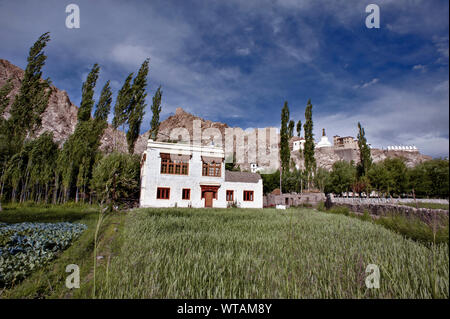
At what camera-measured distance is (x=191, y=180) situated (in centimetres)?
1983

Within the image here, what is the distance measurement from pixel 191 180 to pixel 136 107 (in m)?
13.6

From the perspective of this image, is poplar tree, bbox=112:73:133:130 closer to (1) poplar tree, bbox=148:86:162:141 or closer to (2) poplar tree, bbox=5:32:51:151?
(1) poplar tree, bbox=148:86:162:141

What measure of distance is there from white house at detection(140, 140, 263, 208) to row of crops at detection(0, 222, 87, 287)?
11.9 meters

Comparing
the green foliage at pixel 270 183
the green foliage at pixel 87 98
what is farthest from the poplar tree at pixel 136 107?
the green foliage at pixel 270 183

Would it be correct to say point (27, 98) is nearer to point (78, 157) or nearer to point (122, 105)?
point (78, 157)

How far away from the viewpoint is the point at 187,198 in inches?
766

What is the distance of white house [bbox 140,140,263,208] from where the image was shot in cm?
1875

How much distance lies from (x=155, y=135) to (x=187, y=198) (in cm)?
1203

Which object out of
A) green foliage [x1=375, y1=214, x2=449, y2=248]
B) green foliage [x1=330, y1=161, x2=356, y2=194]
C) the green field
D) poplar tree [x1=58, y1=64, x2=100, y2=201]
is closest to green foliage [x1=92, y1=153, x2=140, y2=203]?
poplar tree [x1=58, y1=64, x2=100, y2=201]

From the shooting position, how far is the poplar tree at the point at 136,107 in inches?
978

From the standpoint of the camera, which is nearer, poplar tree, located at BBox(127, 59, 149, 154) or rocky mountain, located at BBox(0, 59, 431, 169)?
poplar tree, located at BBox(127, 59, 149, 154)

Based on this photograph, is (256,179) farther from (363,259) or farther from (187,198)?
(363,259)
